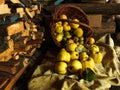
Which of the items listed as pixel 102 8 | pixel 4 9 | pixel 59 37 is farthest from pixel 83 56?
pixel 102 8

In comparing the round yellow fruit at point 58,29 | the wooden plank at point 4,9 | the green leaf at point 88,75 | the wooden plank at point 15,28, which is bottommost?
the green leaf at point 88,75

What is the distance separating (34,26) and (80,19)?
25.1 inches

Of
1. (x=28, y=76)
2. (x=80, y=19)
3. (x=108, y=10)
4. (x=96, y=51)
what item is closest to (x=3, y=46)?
(x=28, y=76)

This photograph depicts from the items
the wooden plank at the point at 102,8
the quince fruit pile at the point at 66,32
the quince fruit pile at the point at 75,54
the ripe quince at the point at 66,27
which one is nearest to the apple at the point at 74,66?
the quince fruit pile at the point at 75,54

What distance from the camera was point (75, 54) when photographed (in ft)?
8.79

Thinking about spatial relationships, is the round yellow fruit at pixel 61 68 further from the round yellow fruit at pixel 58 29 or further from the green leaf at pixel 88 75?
the round yellow fruit at pixel 58 29

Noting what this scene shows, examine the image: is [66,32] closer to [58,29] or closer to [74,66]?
[58,29]

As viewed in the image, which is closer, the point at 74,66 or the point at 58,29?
the point at 74,66

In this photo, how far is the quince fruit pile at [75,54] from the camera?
8.07 feet

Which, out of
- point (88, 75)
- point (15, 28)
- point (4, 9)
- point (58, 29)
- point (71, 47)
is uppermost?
point (4, 9)

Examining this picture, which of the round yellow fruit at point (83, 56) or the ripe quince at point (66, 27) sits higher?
the ripe quince at point (66, 27)

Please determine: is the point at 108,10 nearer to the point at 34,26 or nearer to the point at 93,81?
the point at 34,26

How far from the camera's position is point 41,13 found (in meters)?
3.55

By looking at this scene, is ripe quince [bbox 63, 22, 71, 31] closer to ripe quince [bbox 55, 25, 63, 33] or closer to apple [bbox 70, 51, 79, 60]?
ripe quince [bbox 55, 25, 63, 33]
